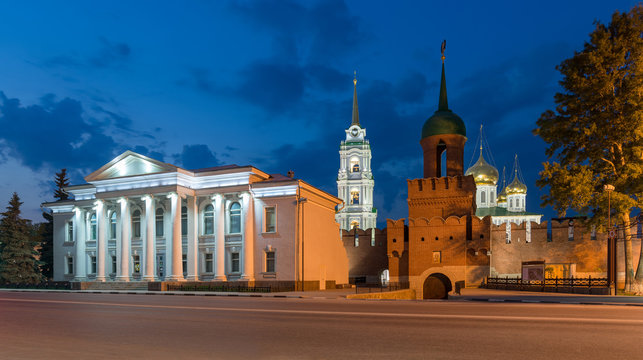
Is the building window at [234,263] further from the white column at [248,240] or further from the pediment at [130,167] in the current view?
the pediment at [130,167]

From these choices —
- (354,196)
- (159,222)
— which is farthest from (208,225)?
(354,196)

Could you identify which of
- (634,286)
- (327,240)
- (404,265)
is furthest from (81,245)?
(634,286)

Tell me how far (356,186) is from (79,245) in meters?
67.4

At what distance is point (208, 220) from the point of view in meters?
42.7

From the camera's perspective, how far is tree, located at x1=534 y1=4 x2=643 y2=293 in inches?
1112

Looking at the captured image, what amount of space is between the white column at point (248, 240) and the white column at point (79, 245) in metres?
17.8

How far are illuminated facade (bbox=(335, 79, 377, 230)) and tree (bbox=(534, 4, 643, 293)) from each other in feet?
247

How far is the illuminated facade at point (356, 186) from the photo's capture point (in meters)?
106

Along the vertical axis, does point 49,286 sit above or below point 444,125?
below

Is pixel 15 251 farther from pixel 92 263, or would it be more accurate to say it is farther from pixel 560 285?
pixel 560 285

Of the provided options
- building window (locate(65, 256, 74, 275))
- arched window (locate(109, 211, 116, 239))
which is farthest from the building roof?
building window (locate(65, 256, 74, 275))

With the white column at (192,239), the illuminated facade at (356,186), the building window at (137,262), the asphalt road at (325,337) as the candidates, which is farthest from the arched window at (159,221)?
the illuminated facade at (356,186)

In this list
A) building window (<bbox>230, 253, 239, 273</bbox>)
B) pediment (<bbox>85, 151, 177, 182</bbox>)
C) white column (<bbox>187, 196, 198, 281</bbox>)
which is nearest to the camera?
white column (<bbox>187, 196, 198, 281</bbox>)

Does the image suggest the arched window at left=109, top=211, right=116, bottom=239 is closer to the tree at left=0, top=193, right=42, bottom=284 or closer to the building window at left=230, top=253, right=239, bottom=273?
the tree at left=0, top=193, right=42, bottom=284
